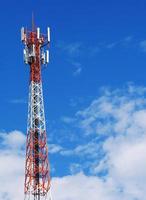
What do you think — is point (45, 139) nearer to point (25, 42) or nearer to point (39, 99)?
point (39, 99)

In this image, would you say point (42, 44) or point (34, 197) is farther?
point (42, 44)

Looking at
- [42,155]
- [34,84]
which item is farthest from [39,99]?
[42,155]

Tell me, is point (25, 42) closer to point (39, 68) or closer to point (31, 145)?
point (39, 68)

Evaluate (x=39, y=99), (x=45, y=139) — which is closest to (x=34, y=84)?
(x=39, y=99)

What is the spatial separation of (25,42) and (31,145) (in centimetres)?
1349

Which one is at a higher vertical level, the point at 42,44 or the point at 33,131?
the point at 42,44

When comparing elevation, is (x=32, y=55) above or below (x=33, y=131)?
above

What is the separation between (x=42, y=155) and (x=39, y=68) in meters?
11.3

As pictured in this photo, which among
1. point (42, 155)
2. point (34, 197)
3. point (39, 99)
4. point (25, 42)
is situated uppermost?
point (25, 42)

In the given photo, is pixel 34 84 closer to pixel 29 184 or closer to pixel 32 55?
pixel 32 55

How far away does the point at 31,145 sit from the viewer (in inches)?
3305

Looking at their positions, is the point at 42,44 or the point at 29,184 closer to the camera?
the point at 29,184

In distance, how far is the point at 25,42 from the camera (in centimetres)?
8756

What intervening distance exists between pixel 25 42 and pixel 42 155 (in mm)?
14792
